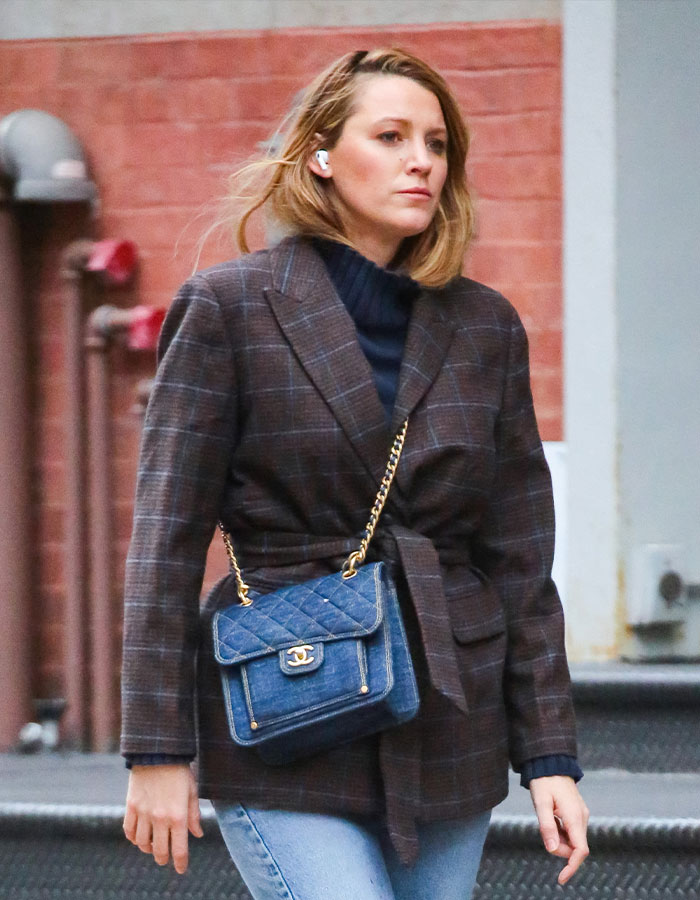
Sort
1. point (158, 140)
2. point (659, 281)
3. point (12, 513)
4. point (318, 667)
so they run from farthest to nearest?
1. point (158, 140)
2. point (12, 513)
3. point (659, 281)
4. point (318, 667)

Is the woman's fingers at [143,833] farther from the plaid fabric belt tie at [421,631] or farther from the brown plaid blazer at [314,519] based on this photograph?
the plaid fabric belt tie at [421,631]

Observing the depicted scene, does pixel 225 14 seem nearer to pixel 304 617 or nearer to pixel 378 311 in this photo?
pixel 378 311

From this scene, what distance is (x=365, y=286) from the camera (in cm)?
166

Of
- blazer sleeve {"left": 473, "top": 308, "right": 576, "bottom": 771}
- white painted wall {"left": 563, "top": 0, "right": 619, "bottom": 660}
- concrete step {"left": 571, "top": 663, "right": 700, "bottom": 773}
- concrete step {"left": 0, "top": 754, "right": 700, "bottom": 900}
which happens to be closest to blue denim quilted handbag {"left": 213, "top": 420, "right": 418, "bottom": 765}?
blazer sleeve {"left": 473, "top": 308, "right": 576, "bottom": 771}

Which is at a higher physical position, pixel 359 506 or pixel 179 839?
pixel 359 506

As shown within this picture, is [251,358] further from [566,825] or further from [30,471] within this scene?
[30,471]

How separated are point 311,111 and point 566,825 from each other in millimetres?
989

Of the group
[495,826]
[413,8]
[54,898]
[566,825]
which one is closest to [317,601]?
[566,825]

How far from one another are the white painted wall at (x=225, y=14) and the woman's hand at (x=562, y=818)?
8.38 ft

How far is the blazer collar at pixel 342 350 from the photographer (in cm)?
156

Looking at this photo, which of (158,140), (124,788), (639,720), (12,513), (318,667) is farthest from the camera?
(158,140)

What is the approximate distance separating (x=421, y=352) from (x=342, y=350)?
0.11 m

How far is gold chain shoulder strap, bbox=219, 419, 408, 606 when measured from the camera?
1.54 meters

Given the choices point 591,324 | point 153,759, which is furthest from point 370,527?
point 591,324
